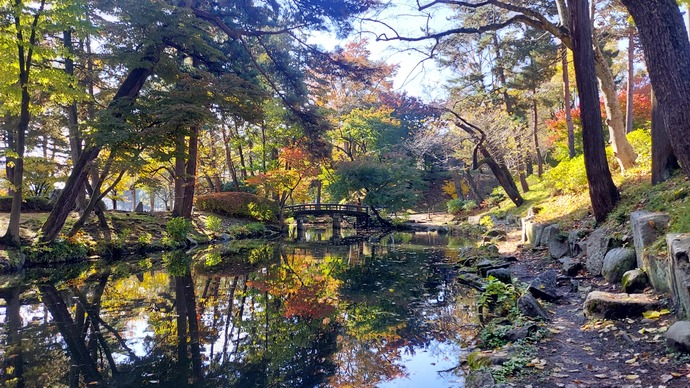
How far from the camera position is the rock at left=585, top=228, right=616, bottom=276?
5.77 m

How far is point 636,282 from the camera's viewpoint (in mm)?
4340

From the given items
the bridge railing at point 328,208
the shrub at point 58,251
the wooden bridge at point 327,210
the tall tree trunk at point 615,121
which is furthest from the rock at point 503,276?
the bridge railing at point 328,208

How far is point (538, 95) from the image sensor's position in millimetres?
15938

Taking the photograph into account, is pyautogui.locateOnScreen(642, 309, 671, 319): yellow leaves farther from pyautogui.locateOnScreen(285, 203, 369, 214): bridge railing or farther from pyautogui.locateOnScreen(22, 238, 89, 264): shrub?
pyautogui.locateOnScreen(285, 203, 369, 214): bridge railing

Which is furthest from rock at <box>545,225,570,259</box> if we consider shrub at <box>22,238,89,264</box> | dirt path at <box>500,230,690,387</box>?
shrub at <box>22,238,89,264</box>

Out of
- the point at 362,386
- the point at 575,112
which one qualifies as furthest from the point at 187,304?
the point at 575,112

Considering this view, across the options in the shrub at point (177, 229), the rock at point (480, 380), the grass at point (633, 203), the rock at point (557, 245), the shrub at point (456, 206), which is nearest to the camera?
the rock at point (480, 380)

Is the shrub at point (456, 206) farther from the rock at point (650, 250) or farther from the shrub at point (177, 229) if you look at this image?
the rock at point (650, 250)

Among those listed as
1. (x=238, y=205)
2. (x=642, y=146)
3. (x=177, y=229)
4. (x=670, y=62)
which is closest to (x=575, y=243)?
(x=642, y=146)

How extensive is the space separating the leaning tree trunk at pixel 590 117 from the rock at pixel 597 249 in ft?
3.11

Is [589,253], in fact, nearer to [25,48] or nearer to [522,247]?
[522,247]

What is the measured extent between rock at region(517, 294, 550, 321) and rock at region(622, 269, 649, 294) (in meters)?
0.86

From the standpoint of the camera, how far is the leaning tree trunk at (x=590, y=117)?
7.01 m

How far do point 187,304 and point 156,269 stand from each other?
3.87 meters
